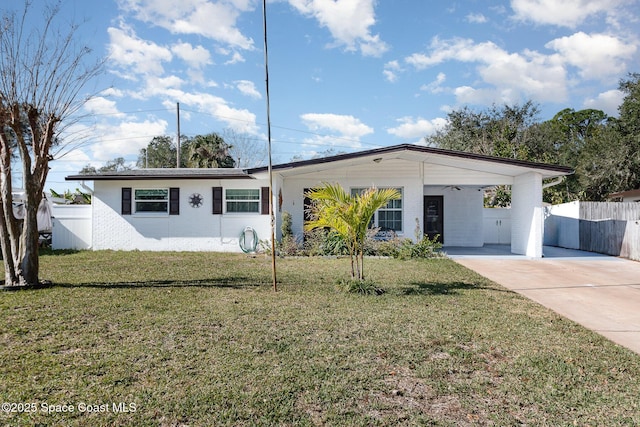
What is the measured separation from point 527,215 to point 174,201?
465 inches

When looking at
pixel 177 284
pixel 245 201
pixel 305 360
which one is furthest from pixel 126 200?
pixel 305 360

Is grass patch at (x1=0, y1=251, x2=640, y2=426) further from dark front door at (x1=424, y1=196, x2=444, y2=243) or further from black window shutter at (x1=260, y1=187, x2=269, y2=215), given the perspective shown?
dark front door at (x1=424, y1=196, x2=444, y2=243)

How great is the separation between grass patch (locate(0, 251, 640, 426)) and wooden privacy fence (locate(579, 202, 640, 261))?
8.21m

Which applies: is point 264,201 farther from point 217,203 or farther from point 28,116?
point 28,116

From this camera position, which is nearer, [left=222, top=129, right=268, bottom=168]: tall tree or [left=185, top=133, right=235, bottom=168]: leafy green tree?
[left=185, top=133, right=235, bottom=168]: leafy green tree

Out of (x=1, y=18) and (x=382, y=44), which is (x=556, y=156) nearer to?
(x=382, y=44)

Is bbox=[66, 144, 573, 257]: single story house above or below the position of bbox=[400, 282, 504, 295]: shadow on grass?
above

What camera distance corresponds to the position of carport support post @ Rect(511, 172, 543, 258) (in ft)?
39.5

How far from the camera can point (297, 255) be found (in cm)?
1255

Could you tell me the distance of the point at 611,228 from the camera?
42.7 feet

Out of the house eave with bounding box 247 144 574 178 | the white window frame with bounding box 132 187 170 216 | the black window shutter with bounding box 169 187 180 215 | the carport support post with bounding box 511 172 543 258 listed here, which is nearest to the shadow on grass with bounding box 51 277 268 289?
the house eave with bounding box 247 144 574 178

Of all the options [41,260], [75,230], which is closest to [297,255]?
[41,260]

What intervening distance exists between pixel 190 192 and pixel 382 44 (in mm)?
9336

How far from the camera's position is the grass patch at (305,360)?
286cm
